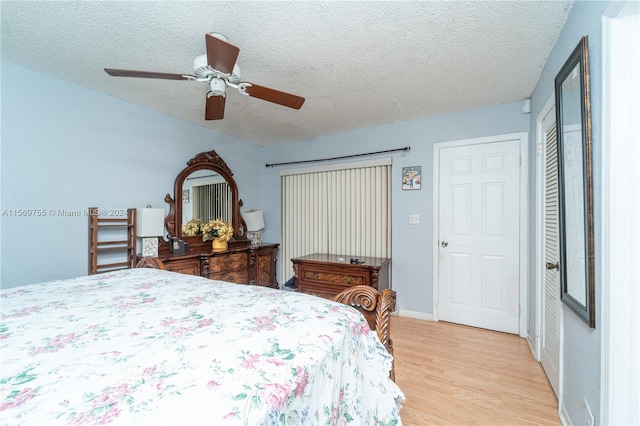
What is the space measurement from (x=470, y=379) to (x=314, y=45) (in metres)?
2.63

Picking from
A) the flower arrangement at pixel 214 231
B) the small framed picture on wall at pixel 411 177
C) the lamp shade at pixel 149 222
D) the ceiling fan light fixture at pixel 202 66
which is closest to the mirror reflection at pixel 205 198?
the flower arrangement at pixel 214 231

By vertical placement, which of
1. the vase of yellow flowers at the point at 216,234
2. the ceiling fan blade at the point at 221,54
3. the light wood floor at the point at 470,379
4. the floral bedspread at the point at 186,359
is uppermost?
the ceiling fan blade at the point at 221,54

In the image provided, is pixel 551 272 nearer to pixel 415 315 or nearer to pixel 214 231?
pixel 415 315

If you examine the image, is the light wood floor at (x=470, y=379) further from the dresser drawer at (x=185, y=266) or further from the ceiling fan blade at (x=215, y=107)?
the ceiling fan blade at (x=215, y=107)

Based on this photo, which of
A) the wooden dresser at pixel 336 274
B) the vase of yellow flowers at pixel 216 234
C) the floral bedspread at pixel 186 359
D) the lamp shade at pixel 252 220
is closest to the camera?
the floral bedspread at pixel 186 359

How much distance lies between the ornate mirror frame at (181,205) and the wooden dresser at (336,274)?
117cm

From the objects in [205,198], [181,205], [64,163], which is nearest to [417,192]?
[205,198]

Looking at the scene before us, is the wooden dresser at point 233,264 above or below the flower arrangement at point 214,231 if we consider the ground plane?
below

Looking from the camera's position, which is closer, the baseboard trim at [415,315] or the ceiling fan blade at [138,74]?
the ceiling fan blade at [138,74]

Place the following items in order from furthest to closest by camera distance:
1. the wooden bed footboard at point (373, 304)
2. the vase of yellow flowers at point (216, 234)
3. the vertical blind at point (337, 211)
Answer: the vertical blind at point (337, 211), the vase of yellow flowers at point (216, 234), the wooden bed footboard at point (373, 304)

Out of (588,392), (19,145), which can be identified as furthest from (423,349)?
(19,145)

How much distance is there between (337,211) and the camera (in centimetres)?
381

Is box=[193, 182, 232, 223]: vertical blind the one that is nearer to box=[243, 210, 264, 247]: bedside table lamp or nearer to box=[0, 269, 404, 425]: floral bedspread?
box=[243, 210, 264, 247]: bedside table lamp

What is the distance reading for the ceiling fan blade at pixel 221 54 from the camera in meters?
1.35
